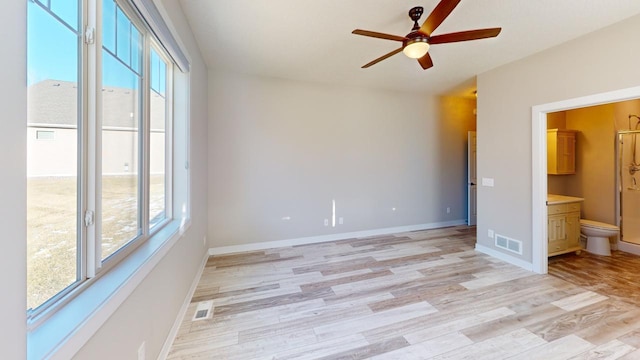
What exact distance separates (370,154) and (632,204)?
154 inches

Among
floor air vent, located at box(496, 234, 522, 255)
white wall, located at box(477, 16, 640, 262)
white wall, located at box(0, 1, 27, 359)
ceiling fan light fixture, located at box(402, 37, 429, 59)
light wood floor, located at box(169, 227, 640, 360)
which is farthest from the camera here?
floor air vent, located at box(496, 234, 522, 255)

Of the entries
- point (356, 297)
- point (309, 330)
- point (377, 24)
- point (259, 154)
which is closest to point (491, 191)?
point (356, 297)

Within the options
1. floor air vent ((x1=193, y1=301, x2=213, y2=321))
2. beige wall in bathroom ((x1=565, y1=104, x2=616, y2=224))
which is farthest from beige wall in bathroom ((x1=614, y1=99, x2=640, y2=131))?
floor air vent ((x1=193, y1=301, x2=213, y2=321))

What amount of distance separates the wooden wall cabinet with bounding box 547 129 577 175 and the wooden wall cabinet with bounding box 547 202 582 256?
2.45ft

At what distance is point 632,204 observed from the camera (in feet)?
12.2

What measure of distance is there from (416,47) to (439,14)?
0.34 m

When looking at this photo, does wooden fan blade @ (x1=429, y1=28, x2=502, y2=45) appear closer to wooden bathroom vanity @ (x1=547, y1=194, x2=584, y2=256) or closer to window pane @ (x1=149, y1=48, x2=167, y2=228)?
window pane @ (x1=149, y1=48, x2=167, y2=228)

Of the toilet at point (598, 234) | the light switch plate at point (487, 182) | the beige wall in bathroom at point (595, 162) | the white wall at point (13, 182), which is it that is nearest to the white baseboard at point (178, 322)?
the white wall at point (13, 182)

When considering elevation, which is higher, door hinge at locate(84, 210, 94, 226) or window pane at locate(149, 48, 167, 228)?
window pane at locate(149, 48, 167, 228)

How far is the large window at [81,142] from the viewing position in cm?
92

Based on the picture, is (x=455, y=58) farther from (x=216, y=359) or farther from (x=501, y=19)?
(x=216, y=359)

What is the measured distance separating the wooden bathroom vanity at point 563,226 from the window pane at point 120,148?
4.70m

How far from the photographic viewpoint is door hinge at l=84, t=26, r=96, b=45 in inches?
44.7

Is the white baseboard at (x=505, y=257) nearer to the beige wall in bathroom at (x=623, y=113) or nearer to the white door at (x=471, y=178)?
the white door at (x=471, y=178)
